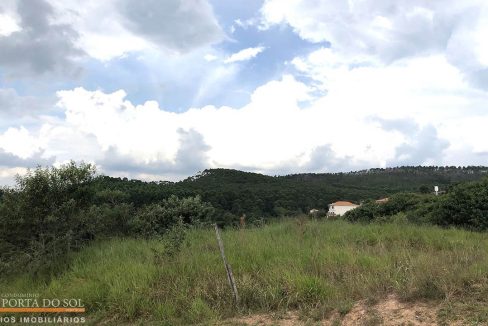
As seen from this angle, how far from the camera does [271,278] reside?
23.6ft

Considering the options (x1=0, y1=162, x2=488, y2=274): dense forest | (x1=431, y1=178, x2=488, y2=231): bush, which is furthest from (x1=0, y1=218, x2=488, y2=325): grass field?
(x1=431, y1=178, x2=488, y2=231): bush

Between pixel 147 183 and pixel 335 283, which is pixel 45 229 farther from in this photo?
pixel 147 183

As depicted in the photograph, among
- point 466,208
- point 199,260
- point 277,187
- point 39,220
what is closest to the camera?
point 199,260

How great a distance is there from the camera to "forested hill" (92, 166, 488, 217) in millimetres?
23312

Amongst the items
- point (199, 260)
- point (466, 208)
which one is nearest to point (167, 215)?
point (199, 260)

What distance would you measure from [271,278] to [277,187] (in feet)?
132

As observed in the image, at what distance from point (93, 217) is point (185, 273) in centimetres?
449

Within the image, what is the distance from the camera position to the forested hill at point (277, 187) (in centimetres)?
2331

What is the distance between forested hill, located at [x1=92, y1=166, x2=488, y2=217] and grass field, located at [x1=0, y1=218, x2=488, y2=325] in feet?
12.6

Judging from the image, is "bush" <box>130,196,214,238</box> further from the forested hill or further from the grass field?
the grass field

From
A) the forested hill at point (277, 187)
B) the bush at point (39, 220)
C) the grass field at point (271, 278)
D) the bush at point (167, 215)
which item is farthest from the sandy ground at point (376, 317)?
the bush at point (167, 215)

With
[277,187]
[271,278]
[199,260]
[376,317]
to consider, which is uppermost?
[277,187]

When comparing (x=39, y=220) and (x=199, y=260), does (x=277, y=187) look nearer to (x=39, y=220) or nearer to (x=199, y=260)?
(x=39, y=220)

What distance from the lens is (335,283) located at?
7008 millimetres
